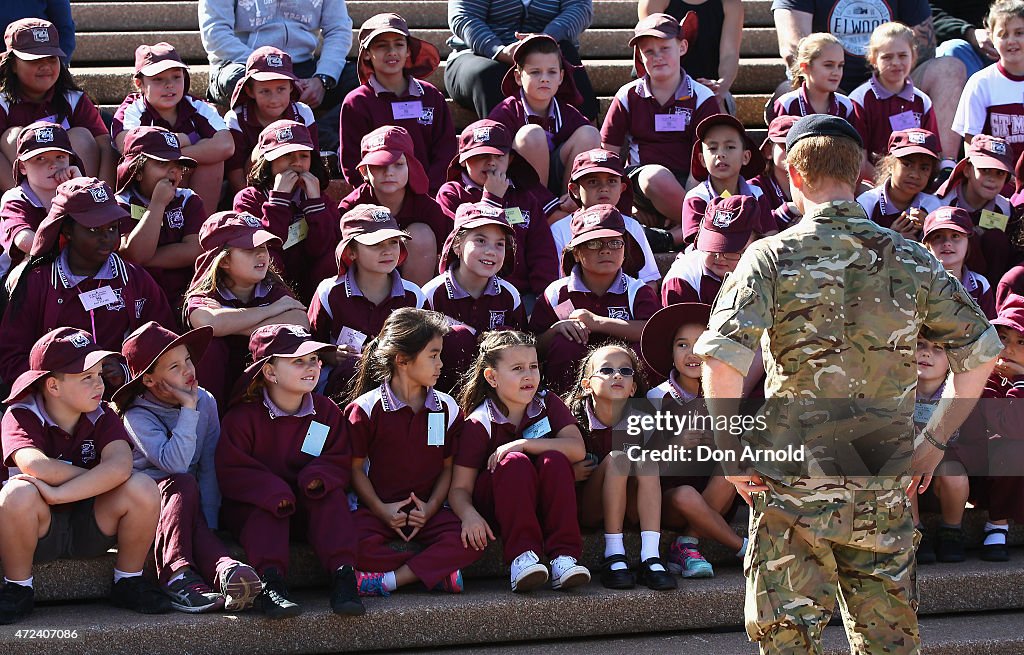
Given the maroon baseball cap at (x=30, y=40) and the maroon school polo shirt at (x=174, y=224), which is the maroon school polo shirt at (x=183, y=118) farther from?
the maroon school polo shirt at (x=174, y=224)

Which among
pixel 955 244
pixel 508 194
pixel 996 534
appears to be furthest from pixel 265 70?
pixel 996 534

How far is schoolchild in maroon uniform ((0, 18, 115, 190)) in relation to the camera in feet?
21.2

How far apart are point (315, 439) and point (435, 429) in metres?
0.45

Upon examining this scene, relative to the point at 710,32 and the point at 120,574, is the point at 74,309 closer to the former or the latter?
the point at 120,574

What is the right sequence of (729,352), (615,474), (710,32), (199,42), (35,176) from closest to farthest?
(729,352) < (615,474) < (35,176) < (710,32) < (199,42)

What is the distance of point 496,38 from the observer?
7605 mm

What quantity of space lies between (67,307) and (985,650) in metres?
3.71

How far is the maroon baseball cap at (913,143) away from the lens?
6.49 m

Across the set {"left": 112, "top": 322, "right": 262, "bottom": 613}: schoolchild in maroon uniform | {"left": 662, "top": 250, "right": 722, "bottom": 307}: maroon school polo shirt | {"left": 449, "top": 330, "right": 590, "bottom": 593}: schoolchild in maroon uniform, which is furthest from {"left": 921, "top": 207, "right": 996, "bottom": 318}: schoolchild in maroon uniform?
{"left": 112, "top": 322, "right": 262, "bottom": 613}: schoolchild in maroon uniform

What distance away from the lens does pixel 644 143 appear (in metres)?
7.20

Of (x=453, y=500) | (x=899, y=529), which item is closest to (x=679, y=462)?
(x=453, y=500)

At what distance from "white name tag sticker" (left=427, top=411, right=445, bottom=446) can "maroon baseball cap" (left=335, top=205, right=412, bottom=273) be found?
90 centimetres

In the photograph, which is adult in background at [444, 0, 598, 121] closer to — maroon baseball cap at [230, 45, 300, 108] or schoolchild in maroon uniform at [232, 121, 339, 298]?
maroon baseball cap at [230, 45, 300, 108]

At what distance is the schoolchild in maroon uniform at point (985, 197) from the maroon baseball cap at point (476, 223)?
7.33 ft
